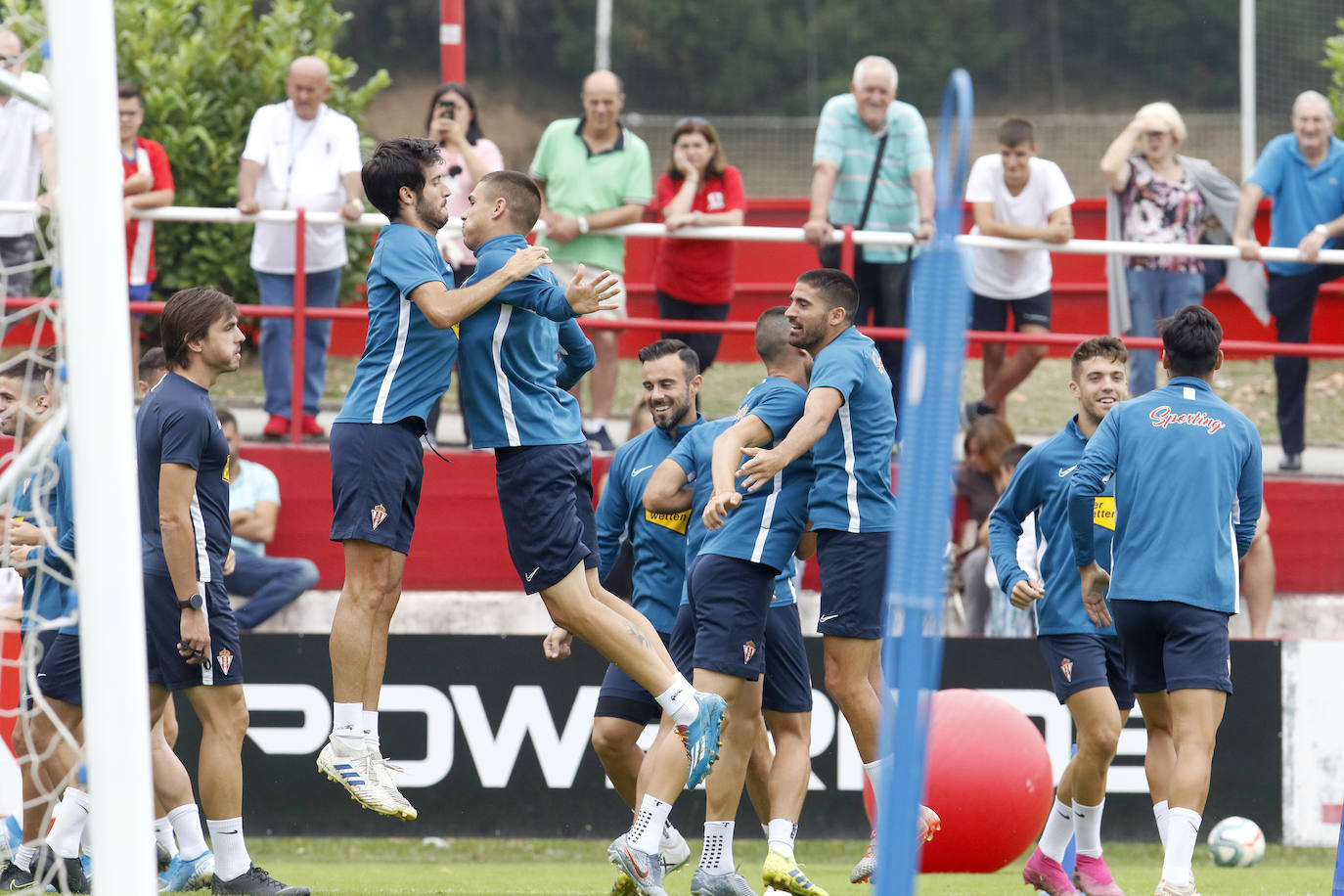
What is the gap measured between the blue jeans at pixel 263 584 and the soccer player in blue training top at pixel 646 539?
3029 mm

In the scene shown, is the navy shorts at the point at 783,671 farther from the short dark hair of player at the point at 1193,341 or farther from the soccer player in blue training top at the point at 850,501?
the short dark hair of player at the point at 1193,341

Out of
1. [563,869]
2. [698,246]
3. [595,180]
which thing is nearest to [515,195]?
[563,869]

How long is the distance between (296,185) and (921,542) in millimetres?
8455

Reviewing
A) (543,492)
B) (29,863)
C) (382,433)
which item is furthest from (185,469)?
(29,863)

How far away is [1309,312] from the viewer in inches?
442

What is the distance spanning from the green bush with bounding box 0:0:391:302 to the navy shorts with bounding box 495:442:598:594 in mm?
8200

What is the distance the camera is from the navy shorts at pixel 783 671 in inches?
289

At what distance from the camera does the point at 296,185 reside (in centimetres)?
1086

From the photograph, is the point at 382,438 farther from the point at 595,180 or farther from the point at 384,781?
the point at 595,180

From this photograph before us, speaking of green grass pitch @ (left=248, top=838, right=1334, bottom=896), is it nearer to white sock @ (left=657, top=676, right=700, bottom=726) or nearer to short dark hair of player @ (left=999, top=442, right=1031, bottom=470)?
white sock @ (left=657, top=676, right=700, bottom=726)

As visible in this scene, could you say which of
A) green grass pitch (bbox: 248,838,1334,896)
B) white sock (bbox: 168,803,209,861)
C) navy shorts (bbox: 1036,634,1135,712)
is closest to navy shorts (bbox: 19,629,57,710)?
white sock (bbox: 168,803,209,861)

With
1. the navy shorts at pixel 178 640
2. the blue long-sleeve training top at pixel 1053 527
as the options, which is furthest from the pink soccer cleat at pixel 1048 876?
the navy shorts at pixel 178 640

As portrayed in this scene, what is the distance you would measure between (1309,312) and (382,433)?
7278 millimetres

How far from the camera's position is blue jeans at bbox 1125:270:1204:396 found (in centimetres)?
1096
